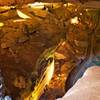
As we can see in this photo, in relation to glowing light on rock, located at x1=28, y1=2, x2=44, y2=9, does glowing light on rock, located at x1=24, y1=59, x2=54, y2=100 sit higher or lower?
lower

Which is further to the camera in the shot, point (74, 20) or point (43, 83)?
point (74, 20)

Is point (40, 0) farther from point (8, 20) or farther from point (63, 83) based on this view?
point (63, 83)

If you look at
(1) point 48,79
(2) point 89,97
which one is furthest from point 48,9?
(2) point 89,97

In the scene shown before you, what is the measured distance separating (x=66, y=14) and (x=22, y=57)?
626 millimetres

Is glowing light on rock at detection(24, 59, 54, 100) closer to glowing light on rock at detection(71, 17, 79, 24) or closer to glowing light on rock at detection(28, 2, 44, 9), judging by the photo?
glowing light on rock at detection(71, 17, 79, 24)

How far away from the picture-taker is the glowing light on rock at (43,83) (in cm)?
179

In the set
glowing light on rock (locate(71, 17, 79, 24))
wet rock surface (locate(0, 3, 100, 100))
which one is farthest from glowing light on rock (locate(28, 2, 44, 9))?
glowing light on rock (locate(71, 17, 79, 24))

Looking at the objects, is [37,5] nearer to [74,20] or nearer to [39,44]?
[74,20]

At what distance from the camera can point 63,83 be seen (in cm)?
175

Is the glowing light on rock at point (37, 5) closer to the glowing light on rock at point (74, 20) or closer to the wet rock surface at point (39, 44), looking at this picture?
the wet rock surface at point (39, 44)

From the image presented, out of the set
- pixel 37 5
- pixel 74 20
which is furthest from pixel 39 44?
pixel 37 5

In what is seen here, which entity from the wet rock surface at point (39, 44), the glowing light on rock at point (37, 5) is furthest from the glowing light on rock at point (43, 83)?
the glowing light on rock at point (37, 5)

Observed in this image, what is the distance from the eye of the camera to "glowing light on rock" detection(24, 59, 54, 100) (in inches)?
70.3

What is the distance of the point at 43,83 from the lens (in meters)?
1.84
